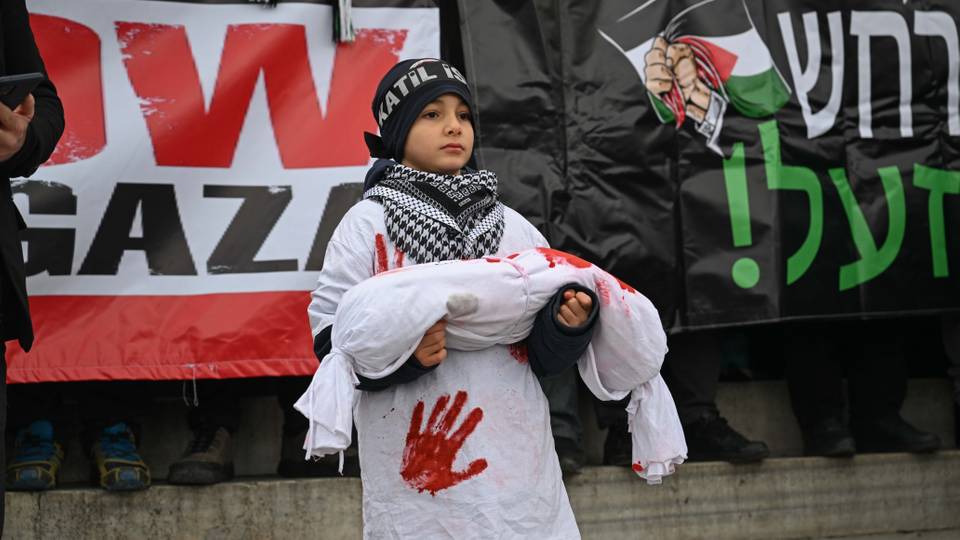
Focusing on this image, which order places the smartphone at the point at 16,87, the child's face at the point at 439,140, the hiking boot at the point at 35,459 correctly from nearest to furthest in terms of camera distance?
the smartphone at the point at 16,87 < the child's face at the point at 439,140 < the hiking boot at the point at 35,459

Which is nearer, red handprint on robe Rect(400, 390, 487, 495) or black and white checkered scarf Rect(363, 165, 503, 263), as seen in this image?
red handprint on robe Rect(400, 390, 487, 495)

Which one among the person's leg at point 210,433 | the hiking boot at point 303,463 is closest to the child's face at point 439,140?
the person's leg at point 210,433

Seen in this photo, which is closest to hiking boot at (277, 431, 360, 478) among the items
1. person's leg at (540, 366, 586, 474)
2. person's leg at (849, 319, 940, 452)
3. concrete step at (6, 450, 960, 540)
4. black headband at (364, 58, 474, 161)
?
concrete step at (6, 450, 960, 540)

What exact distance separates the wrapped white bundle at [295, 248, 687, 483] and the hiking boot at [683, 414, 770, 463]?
7.07 ft

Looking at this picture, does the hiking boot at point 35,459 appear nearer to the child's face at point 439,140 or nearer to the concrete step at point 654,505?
the concrete step at point 654,505

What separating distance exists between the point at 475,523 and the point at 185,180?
2153 millimetres

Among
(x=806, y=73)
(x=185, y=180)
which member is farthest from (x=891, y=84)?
(x=185, y=180)

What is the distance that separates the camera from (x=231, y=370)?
4.29m

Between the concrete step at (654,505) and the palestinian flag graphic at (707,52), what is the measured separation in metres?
1.34

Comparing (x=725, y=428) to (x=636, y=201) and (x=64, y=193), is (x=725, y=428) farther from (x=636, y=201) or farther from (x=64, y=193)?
(x=64, y=193)

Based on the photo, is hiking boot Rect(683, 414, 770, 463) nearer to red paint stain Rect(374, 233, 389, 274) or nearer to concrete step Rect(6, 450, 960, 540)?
concrete step Rect(6, 450, 960, 540)

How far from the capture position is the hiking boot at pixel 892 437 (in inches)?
203

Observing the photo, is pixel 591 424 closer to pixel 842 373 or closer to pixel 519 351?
pixel 842 373

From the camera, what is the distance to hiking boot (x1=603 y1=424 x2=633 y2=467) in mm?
4711
